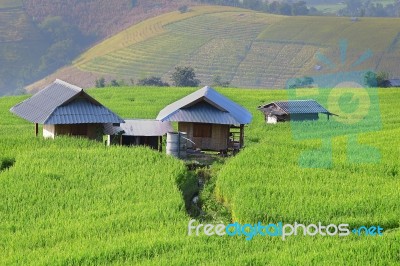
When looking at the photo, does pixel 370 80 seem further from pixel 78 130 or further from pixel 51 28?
pixel 51 28

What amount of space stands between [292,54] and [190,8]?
40.7 m

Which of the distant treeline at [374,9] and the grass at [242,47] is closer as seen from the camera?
the grass at [242,47]

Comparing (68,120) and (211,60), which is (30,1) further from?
(68,120)

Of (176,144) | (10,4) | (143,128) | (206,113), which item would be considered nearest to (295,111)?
(206,113)

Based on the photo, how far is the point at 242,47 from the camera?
336 ft

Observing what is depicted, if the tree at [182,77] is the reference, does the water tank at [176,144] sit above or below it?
below

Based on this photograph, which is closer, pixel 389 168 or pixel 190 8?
pixel 389 168

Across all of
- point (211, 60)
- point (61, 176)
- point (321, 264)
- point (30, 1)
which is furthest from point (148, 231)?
point (30, 1)

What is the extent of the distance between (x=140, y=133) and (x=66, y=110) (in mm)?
2787

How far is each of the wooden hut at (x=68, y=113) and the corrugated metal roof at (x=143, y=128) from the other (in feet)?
2.53

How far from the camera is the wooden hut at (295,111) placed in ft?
102

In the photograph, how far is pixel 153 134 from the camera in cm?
2164

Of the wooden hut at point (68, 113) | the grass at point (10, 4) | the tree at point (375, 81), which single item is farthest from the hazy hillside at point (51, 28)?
the wooden hut at point (68, 113)

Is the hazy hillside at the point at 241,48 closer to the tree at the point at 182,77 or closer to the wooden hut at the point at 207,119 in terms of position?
the tree at the point at 182,77
